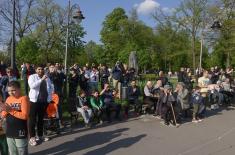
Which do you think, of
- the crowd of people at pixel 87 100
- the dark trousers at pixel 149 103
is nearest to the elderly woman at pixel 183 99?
the crowd of people at pixel 87 100

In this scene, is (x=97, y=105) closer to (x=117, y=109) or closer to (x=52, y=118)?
(x=117, y=109)

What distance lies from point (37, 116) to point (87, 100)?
2.80 meters

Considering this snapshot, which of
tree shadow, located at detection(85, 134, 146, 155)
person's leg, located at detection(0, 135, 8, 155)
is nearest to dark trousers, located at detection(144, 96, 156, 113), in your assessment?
tree shadow, located at detection(85, 134, 146, 155)

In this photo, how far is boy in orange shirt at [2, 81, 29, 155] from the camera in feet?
21.2

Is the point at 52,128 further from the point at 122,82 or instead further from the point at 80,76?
the point at 122,82

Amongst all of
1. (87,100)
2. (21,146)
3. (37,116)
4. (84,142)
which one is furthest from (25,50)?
(21,146)

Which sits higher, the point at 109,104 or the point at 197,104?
the point at 109,104

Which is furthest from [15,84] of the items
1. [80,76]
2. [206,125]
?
[80,76]

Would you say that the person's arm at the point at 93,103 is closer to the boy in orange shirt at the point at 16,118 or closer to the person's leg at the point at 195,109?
the person's leg at the point at 195,109

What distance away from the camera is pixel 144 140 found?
1077 centimetres

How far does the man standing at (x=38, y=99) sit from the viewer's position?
9680 millimetres

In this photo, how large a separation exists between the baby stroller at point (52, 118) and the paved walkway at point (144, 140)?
11.8 inches

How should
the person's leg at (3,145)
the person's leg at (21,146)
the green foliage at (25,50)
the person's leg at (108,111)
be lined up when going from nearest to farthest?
the person's leg at (21,146) < the person's leg at (3,145) < the person's leg at (108,111) < the green foliage at (25,50)

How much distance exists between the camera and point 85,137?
10.7 meters
